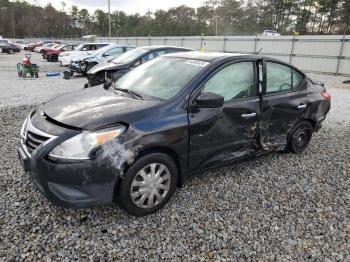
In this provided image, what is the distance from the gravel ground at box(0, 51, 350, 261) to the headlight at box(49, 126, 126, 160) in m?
0.73

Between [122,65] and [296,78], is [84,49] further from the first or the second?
[296,78]

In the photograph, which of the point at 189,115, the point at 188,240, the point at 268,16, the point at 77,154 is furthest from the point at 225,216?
the point at 268,16

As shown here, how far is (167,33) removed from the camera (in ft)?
215

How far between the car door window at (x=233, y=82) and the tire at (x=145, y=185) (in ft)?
3.10

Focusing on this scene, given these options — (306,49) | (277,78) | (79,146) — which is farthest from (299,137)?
(306,49)

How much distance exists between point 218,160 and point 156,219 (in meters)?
1.03

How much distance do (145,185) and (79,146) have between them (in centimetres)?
75

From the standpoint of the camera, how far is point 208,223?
294cm

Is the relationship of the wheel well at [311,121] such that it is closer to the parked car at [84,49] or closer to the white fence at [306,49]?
the white fence at [306,49]

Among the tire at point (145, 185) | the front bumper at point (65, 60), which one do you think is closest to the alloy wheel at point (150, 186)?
the tire at point (145, 185)

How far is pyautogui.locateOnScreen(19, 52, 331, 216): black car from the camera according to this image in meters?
2.57

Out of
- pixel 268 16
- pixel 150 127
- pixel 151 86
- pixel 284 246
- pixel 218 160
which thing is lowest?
pixel 284 246

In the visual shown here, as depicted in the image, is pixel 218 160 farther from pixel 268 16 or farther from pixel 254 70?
pixel 268 16

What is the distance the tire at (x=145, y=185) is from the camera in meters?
2.75
